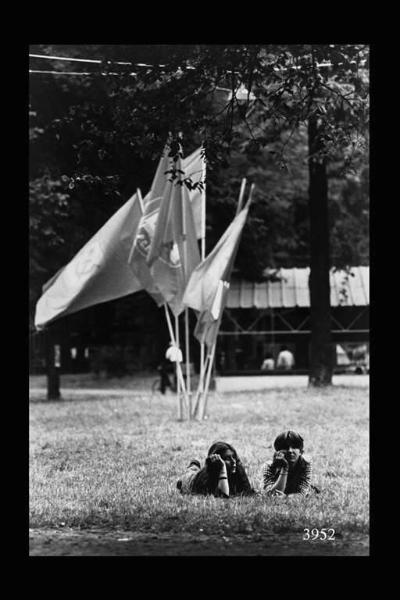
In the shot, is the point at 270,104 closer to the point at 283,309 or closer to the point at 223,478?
the point at 223,478

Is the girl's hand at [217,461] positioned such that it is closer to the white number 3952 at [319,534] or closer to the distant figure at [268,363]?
the white number 3952 at [319,534]

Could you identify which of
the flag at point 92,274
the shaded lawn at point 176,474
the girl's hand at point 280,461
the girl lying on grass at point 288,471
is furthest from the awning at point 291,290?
the girl's hand at point 280,461

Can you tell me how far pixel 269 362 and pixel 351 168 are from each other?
8541mm

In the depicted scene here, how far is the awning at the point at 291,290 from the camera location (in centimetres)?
1641

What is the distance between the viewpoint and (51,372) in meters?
15.3

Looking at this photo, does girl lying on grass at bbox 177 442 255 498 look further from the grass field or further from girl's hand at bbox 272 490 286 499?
girl's hand at bbox 272 490 286 499

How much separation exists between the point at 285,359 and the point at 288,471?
30.2ft

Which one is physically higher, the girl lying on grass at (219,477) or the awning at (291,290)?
the awning at (291,290)

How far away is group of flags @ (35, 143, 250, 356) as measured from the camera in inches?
461

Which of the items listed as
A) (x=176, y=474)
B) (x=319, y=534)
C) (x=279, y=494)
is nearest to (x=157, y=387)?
(x=176, y=474)

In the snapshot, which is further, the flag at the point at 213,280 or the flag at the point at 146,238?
the flag at the point at 213,280

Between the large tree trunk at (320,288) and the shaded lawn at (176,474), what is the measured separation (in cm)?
369

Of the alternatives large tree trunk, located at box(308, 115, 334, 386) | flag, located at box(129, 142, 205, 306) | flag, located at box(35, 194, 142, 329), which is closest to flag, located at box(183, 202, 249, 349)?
flag, located at box(129, 142, 205, 306)

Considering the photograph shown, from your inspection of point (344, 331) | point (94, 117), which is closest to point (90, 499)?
point (94, 117)
